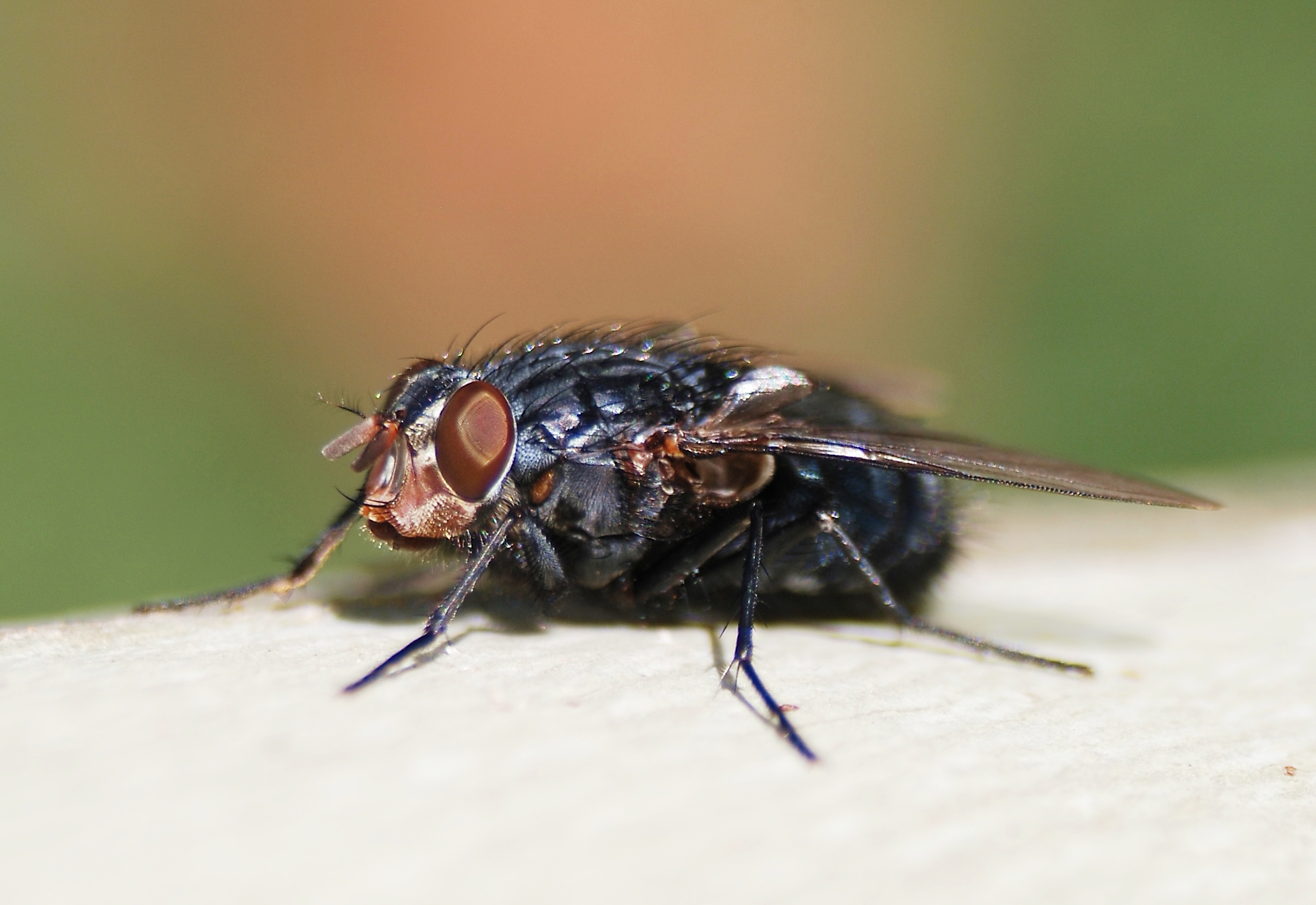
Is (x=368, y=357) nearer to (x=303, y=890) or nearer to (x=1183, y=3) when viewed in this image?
(x=1183, y=3)

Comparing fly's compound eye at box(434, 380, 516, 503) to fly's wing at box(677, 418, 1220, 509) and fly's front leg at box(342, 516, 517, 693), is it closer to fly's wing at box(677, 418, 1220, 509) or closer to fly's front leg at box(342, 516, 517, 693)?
fly's front leg at box(342, 516, 517, 693)

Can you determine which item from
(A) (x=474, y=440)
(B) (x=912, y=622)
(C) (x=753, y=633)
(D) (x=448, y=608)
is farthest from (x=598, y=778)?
(B) (x=912, y=622)

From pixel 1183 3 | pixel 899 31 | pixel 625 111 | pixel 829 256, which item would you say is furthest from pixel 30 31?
pixel 1183 3

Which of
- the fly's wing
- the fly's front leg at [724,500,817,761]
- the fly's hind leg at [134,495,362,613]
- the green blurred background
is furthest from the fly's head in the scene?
the green blurred background

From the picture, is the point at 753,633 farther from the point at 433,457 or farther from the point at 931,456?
the point at 433,457

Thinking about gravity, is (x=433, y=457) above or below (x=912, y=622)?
above

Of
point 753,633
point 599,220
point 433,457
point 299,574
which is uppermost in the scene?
point 433,457

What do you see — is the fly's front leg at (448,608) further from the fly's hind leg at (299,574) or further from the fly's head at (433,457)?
the fly's hind leg at (299,574)

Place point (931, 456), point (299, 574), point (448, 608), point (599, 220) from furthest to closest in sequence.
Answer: point (599, 220), point (299, 574), point (931, 456), point (448, 608)
